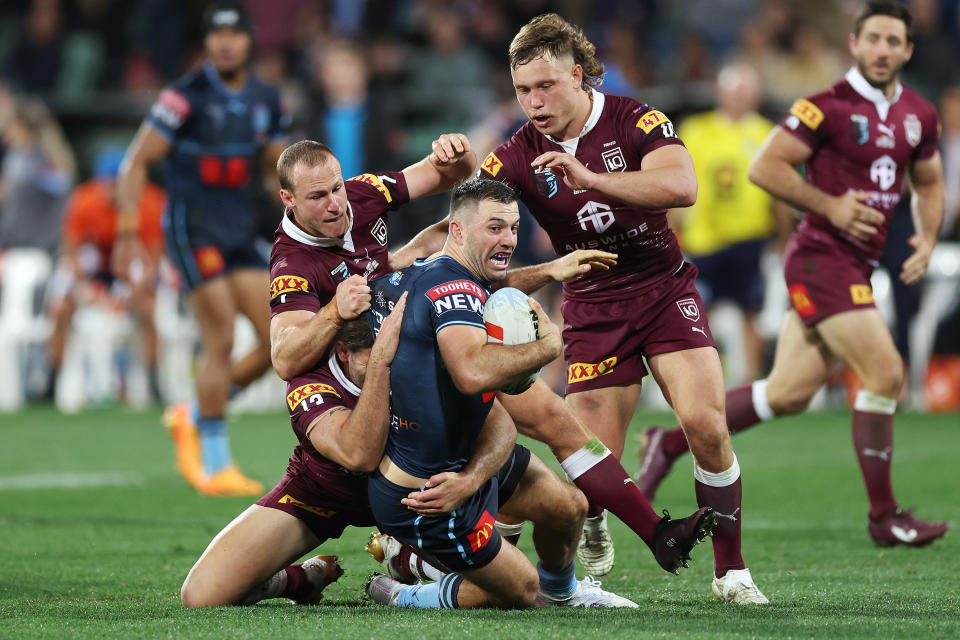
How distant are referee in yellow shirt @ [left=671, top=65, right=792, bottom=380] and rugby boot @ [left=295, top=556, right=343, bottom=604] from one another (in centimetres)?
808

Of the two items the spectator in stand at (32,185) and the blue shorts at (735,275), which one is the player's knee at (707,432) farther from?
the spectator in stand at (32,185)

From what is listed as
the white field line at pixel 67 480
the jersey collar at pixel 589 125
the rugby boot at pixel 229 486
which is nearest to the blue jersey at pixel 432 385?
the jersey collar at pixel 589 125

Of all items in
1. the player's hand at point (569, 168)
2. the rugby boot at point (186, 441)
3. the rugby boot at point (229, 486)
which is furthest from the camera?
the rugby boot at point (186, 441)

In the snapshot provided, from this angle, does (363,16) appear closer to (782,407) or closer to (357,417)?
(782,407)

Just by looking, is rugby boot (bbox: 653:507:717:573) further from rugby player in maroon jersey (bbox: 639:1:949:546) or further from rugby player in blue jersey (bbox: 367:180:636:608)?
rugby player in maroon jersey (bbox: 639:1:949:546)

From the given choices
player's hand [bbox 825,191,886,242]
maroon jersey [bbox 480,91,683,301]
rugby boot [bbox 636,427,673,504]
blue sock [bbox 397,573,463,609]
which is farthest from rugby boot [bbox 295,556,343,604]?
player's hand [bbox 825,191,886,242]

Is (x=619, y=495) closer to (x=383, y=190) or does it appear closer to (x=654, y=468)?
→ (x=383, y=190)

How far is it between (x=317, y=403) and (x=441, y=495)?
0.63m

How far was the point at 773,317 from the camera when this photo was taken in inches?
573

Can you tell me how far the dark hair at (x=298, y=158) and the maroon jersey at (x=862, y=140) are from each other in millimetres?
2741

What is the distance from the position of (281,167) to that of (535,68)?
1.05 metres

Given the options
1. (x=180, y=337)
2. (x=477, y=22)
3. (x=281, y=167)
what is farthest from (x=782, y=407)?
(x=477, y=22)

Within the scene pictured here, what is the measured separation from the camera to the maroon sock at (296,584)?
211 inches

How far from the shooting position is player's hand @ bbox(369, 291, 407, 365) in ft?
15.7
